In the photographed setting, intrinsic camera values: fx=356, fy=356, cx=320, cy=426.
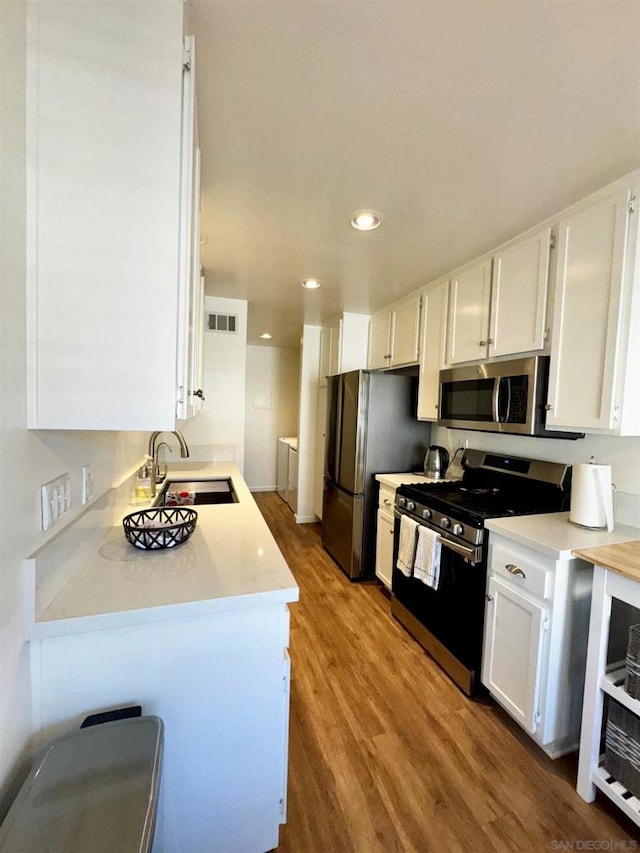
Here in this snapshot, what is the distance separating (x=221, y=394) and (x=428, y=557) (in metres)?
2.29

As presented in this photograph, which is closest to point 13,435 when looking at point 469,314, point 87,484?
point 87,484

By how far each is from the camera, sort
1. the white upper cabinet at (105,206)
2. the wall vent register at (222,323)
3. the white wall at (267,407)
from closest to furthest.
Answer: the white upper cabinet at (105,206) → the wall vent register at (222,323) → the white wall at (267,407)

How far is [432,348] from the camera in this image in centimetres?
256

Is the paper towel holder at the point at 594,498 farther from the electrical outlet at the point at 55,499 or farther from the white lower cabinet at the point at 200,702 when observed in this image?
the electrical outlet at the point at 55,499

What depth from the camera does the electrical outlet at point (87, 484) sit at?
3.76 feet

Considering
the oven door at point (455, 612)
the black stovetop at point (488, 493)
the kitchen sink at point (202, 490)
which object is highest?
the black stovetop at point (488, 493)

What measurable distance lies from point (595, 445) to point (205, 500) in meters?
2.32

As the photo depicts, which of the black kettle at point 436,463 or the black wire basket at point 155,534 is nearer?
the black wire basket at point 155,534

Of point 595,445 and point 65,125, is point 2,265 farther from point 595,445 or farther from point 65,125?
point 595,445

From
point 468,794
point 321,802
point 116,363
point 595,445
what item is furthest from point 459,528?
point 116,363

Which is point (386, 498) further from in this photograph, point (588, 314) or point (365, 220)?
point (365, 220)

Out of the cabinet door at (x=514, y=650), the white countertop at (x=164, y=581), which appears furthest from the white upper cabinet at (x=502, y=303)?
the white countertop at (x=164, y=581)

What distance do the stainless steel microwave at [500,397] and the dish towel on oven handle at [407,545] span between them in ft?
2.26

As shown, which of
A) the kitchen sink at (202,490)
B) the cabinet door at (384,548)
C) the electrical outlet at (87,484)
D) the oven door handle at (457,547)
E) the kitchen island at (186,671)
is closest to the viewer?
the kitchen island at (186,671)
